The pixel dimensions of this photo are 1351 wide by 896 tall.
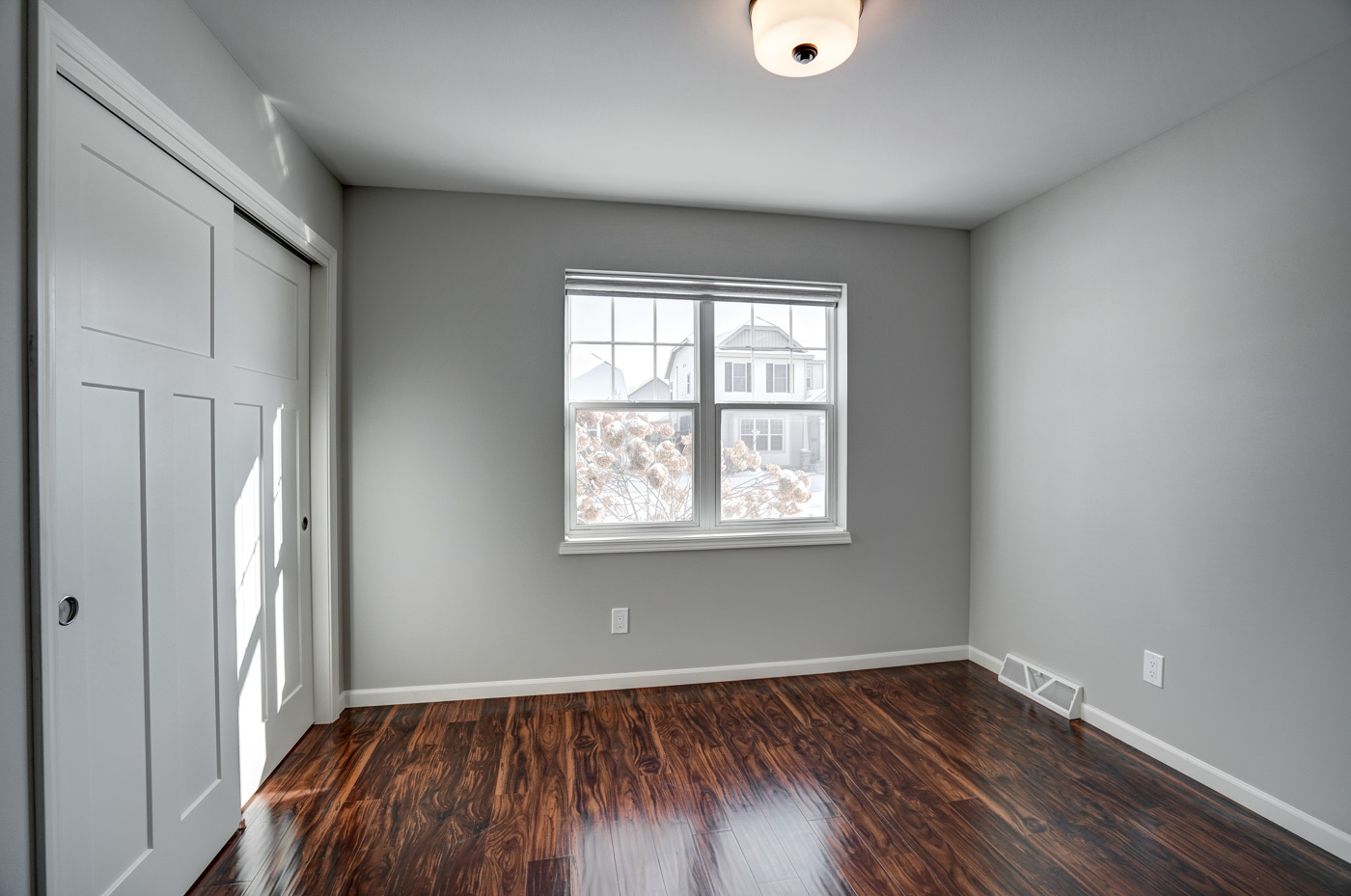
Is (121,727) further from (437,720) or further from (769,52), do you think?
(769,52)

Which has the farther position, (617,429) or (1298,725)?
(617,429)

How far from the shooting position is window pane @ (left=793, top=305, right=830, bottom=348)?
3594mm

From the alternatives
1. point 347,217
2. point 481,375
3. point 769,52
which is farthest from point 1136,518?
point 347,217

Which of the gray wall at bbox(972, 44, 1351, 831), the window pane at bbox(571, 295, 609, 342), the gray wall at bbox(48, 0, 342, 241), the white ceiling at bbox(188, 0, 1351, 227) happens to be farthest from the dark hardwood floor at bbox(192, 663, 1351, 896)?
the white ceiling at bbox(188, 0, 1351, 227)

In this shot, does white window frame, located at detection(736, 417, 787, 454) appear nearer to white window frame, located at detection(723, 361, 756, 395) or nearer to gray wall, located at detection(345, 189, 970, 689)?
white window frame, located at detection(723, 361, 756, 395)

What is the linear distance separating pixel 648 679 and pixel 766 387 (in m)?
1.69

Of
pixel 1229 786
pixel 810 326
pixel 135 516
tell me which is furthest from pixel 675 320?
pixel 1229 786

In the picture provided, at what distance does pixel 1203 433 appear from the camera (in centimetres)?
241

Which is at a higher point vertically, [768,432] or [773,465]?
[768,432]

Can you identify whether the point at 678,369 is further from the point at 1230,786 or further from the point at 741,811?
the point at 1230,786

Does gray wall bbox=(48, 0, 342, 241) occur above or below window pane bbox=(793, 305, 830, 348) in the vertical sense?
above

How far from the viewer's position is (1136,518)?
8.79 ft

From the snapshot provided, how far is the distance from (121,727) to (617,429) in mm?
2226

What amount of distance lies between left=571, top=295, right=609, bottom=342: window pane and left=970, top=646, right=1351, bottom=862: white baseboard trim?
2.89 m
